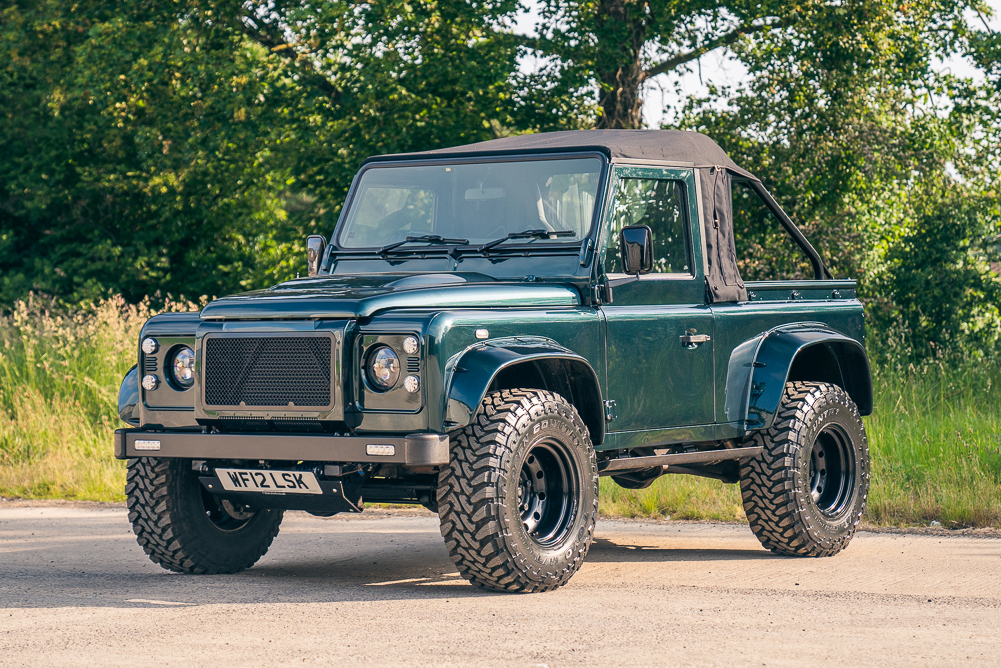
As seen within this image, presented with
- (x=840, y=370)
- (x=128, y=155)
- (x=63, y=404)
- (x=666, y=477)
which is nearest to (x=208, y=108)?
(x=128, y=155)

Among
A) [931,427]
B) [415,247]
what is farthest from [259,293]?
[931,427]

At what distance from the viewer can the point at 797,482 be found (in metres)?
8.51

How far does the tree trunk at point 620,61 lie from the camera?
62.9 ft

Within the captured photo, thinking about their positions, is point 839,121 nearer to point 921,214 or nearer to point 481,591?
point 921,214

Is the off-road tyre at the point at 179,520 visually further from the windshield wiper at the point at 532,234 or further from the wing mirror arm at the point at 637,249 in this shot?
the wing mirror arm at the point at 637,249

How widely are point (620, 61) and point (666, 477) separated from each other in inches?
361

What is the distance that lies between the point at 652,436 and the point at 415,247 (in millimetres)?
1779

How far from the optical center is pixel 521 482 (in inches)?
277

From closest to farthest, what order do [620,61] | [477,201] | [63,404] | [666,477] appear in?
[477,201] → [666,477] → [63,404] → [620,61]

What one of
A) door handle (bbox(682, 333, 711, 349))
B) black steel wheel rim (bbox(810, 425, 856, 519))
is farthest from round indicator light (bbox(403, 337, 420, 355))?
black steel wheel rim (bbox(810, 425, 856, 519))

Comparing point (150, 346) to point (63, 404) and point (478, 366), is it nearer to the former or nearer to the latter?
point (478, 366)

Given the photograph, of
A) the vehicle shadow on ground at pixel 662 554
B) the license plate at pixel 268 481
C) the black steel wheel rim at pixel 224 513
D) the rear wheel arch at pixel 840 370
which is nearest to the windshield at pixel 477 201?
the black steel wheel rim at pixel 224 513

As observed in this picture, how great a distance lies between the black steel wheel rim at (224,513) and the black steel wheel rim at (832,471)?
12.2ft

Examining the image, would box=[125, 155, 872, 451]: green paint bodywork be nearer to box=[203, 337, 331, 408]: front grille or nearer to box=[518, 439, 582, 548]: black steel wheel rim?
box=[203, 337, 331, 408]: front grille
